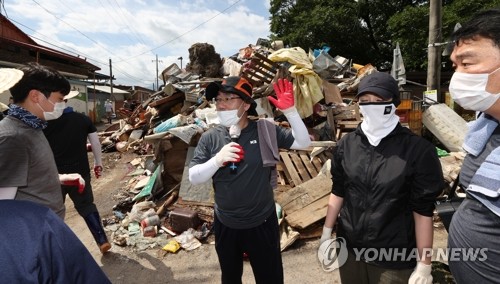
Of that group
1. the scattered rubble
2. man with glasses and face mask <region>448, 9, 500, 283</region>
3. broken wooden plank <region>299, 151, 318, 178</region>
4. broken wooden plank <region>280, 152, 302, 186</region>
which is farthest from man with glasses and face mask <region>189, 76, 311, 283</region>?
broken wooden plank <region>299, 151, 318, 178</region>

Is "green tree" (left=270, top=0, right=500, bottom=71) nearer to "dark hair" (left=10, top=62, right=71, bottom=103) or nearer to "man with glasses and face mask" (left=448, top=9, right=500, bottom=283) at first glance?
"man with glasses and face mask" (left=448, top=9, right=500, bottom=283)

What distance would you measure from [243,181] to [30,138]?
1.77 meters

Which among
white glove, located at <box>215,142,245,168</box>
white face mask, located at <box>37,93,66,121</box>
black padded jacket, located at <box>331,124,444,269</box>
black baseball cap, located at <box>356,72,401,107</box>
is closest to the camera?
black padded jacket, located at <box>331,124,444,269</box>

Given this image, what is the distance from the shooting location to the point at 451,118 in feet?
23.2

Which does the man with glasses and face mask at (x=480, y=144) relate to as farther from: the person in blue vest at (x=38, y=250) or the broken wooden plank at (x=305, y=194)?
the broken wooden plank at (x=305, y=194)

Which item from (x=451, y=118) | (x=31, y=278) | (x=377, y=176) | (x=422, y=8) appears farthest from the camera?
(x=422, y=8)

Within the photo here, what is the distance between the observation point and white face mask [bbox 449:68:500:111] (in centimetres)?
136

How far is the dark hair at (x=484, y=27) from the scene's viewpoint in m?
1.30

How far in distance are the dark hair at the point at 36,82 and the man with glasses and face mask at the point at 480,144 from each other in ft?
10.0

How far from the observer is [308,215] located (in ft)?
14.4

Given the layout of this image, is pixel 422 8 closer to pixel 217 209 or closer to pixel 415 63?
pixel 415 63

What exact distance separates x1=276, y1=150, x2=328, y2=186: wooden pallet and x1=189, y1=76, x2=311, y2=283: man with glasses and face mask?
9.86 feet

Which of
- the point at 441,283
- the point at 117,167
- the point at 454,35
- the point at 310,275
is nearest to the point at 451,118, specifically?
the point at 441,283

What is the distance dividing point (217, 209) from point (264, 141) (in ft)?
2.32
